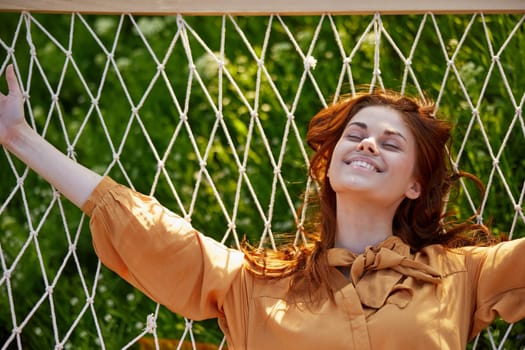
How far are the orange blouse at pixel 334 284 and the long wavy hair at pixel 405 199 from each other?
0.17 feet

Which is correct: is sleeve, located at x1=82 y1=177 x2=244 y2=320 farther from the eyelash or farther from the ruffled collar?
the eyelash

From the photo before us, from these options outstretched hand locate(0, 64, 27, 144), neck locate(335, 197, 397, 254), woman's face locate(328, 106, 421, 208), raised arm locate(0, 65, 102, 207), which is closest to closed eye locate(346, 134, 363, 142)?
woman's face locate(328, 106, 421, 208)

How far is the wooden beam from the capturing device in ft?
6.82

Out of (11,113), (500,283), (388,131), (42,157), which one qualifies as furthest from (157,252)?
(500,283)

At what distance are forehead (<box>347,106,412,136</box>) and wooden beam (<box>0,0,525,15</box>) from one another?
1.04 ft

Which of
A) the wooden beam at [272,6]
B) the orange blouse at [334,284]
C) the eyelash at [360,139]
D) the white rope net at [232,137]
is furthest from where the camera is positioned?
the white rope net at [232,137]

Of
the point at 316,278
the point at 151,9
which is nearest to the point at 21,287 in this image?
the point at 151,9

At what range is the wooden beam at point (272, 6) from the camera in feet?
6.82

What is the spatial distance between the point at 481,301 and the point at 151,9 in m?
0.94

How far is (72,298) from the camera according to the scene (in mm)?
2979

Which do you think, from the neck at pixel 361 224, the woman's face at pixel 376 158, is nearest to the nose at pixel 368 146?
the woman's face at pixel 376 158

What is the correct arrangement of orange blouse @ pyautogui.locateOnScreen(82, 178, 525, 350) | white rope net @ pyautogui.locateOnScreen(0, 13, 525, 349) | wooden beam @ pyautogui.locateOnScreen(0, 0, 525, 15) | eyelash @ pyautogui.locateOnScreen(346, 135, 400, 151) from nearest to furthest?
orange blouse @ pyautogui.locateOnScreen(82, 178, 525, 350)
eyelash @ pyautogui.locateOnScreen(346, 135, 400, 151)
wooden beam @ pyautogui.locateOnScreen(0, 0, 525, 15)
white rope net @ pyautogui.locateOnScreen(0, 13, 525, 349)

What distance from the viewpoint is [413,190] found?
188cm

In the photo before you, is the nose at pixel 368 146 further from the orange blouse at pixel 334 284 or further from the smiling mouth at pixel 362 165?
the orange blouse at pixel 334 284
